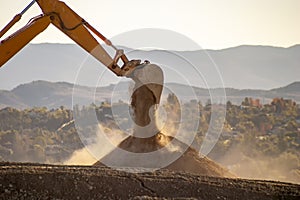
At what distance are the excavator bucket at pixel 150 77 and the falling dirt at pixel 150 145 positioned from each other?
0.10m

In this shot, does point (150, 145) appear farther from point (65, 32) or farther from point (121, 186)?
point (121, 186)

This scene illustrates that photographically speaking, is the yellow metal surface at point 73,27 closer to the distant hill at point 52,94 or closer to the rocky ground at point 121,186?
the rocky ground at point 121,186

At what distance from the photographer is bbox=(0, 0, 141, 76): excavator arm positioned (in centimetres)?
1123

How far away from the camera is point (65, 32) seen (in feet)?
44.5

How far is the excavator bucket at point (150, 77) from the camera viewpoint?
48.2ft

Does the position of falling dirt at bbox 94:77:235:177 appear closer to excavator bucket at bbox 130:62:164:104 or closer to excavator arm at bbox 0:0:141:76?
excavator bucket at bbox 130:62:164:104

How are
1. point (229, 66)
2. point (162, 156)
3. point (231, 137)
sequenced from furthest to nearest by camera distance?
1. point (229, 66)
2. point (231, 137)
3. point (162, 156)

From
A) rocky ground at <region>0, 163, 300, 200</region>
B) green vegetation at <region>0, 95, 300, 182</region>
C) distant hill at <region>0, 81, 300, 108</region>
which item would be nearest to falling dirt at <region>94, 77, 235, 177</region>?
green vegetation at <region>0, 95, 300, 182</region>

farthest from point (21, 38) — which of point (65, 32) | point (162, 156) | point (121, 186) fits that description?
point (162, 156)

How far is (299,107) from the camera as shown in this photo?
61.4 metres

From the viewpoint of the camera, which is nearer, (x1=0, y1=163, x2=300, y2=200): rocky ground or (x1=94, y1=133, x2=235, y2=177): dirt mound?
(x1=0, y1=163, x2=300, y2=200): rocky ground

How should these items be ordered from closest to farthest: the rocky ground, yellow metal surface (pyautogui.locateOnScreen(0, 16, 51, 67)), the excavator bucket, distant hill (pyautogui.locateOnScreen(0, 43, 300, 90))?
the rocky ground < yellow metal surface (pyautogui.locateOnScreen(0, 16, 51, 67)) < the excavator bucket < distant hill (pyautogui.locateOnScreen(0, 43, 300, 90))

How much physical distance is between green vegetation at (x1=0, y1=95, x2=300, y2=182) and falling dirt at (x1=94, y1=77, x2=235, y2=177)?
2694 millimetres

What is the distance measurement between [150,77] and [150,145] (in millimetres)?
1766
